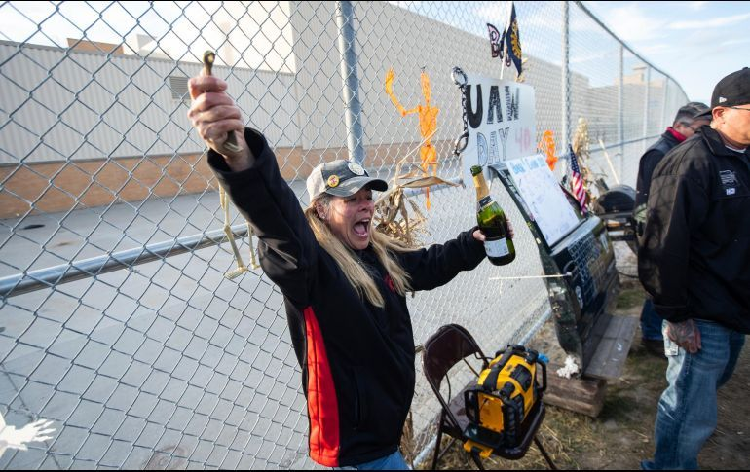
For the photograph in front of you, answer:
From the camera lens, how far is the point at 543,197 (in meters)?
3.22

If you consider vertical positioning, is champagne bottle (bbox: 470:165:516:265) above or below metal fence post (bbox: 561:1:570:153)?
below

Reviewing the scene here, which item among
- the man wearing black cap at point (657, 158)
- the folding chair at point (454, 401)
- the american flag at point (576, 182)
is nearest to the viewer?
the folding chair at point (454, 401)

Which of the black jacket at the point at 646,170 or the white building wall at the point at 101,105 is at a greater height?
the white building wall at the point at 101,105

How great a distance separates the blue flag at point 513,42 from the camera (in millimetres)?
3639

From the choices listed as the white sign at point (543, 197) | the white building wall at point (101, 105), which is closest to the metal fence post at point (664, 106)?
the white sign at point (543, 197)

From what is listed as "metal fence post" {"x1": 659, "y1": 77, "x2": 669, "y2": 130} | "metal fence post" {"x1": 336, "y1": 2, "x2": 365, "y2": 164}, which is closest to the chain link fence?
"metal fence post" {"x1": 336, "y1": 2, "x2": 365, "y2": 164}

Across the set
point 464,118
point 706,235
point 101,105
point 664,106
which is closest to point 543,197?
point 464,118

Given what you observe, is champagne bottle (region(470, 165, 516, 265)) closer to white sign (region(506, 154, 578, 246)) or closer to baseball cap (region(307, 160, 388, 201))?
white sign (region(506, 154, 578, 246))

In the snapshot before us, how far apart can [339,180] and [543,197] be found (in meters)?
→ 2.03

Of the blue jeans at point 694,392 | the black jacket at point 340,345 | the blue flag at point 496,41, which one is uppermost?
the blue flag at point 496,41

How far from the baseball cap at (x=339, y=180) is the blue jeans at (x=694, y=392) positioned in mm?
2015

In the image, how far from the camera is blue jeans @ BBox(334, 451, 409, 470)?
1814 millimetres

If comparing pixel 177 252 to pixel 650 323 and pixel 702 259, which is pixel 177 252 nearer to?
pixel 702 259

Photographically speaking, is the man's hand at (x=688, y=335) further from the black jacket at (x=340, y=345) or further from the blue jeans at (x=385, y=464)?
the blue jeans at (x=385, y=464)
